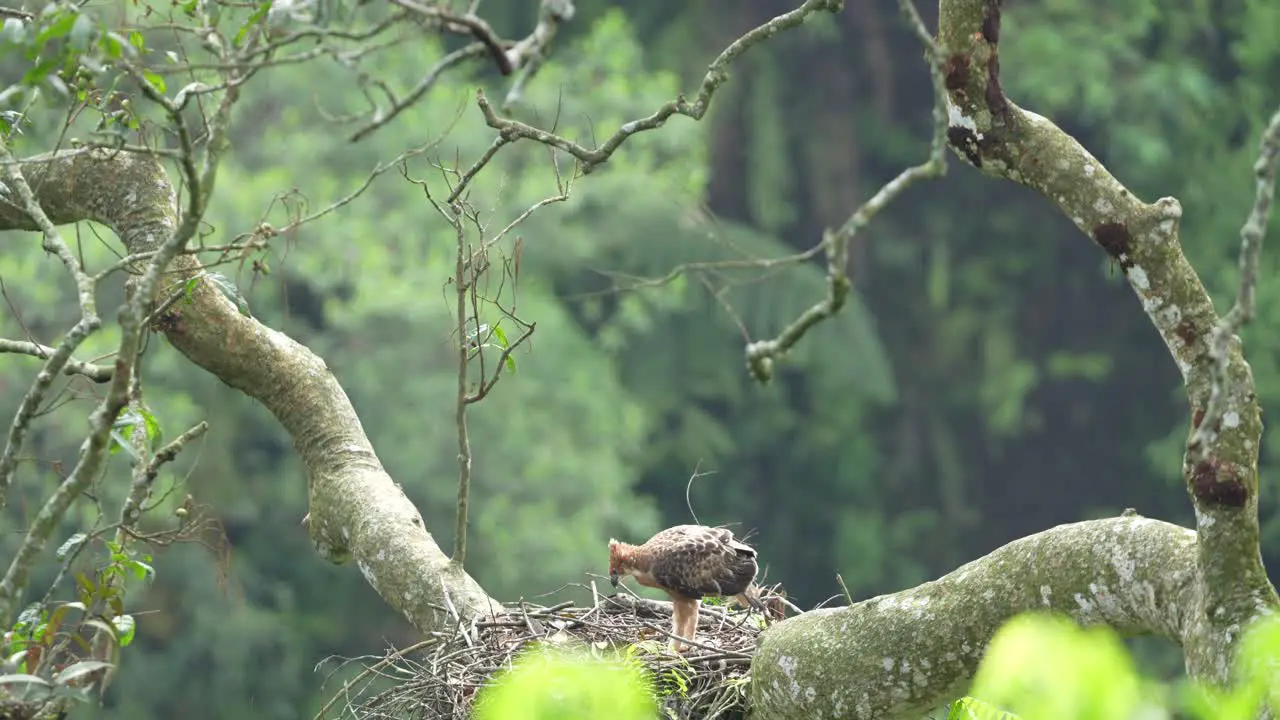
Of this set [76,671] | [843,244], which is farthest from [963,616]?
[76,671]

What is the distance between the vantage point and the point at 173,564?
1584cm

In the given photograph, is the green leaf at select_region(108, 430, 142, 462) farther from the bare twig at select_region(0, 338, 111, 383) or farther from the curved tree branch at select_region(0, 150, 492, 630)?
the curved tree branch at select_region(0, 150, 492, 630)

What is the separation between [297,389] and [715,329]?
1662cm

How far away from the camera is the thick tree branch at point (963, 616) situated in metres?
3.22

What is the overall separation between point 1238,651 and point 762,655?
125 cm

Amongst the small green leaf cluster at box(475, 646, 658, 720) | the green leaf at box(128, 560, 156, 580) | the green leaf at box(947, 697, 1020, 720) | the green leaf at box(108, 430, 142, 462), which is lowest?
the small green leaf cluster at box(475, 646, 658, 720)

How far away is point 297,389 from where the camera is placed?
4.91m

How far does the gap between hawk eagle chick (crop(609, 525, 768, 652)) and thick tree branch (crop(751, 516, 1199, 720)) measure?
941mm

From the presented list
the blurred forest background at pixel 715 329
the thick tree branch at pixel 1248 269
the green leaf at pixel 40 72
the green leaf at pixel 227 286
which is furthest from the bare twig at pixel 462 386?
the blurred forest background at pixel 715 329

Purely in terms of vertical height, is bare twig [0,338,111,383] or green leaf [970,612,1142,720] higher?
bare twig [0,338,111,383]

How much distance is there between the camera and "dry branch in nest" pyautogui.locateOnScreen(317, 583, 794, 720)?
14.0 feet

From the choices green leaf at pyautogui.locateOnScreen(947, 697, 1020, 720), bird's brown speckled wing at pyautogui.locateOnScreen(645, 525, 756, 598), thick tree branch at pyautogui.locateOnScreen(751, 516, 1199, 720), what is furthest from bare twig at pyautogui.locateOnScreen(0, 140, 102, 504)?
bird's brown speckled wing at pyautogui.locateOnScreen(645, 525, 756, 598)

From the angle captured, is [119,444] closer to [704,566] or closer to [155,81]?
[155,81]

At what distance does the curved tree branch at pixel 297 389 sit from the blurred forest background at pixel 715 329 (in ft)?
27.6
